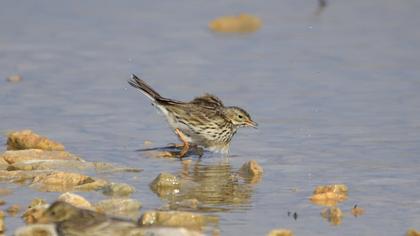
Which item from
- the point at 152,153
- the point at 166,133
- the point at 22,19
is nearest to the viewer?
the point at 152,153

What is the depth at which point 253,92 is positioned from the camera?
1514cm

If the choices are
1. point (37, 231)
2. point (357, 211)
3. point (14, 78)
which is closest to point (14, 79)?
point (14, 78)

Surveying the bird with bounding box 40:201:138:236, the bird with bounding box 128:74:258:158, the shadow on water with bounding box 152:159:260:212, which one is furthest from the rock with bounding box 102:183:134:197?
the bird with bounding box 128:74:258:158

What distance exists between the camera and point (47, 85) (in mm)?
15273

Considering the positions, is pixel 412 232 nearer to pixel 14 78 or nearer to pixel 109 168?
pixel 109 168

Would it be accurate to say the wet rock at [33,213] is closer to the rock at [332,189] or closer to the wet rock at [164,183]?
the wet rock at [164,183]

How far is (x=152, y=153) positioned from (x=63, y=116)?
6.26ft

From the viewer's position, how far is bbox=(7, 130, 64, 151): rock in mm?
11758

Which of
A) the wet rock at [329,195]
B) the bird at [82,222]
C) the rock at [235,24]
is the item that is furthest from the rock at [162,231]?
the rock at [235,24]

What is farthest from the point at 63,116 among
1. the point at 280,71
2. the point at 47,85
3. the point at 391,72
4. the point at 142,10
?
→ the point at 142,10

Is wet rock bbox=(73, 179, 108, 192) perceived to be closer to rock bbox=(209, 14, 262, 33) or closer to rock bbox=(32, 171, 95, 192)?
rock bbox=(32, 171, 95, 192)

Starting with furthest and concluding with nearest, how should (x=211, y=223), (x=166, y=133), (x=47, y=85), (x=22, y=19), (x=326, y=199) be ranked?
1. (x=22, y=19)
2. (x=47, y=85)
3. (x=166, y=133)
4. (x=326, y=199)
5. (x=211, y=223)

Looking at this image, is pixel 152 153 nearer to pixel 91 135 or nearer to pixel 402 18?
pixel 91 135

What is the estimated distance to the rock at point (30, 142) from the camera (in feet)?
38.6
